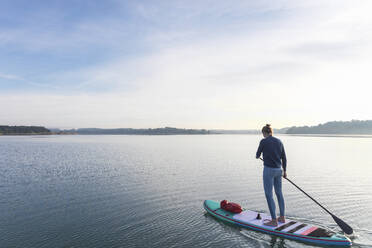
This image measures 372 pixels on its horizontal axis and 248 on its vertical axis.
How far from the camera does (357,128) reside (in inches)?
6506

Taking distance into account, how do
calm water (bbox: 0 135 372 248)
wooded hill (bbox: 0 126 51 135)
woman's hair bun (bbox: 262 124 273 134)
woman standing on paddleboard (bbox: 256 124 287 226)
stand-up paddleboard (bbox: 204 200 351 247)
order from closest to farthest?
stand-up paddleboard (bbox: 204 200 351 247), calm water (bbox: 0 135 372 248), woman standing on paddleboard (bbox: 256 124 287 226), woman's hair bun (bbox: 262 124 273 134), wooded hill (bbox: 0 126 51 135)

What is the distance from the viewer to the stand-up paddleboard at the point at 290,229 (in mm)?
7312

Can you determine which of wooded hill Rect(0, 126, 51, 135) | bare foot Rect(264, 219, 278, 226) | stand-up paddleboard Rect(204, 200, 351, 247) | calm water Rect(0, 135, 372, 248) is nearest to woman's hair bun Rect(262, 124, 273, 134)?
bare foot Rect(264, 219, 278, 226)

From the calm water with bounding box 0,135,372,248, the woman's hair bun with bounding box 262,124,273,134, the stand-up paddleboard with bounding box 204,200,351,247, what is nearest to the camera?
the stand-up paddleboard with bounding box 204,200,351,247

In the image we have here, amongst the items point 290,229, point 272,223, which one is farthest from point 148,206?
point 290,229

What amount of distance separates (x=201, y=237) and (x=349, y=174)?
18.5 m

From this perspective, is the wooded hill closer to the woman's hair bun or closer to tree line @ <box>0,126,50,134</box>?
tree line @ <box>0,126,50,134</box>

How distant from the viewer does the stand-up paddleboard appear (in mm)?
7312

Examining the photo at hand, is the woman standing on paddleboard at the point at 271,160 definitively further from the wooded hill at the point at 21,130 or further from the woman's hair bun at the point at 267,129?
the wooded hill at the point at 21,130

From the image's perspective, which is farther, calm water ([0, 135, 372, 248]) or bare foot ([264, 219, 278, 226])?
bare foot ([264, 219, 278, 226])

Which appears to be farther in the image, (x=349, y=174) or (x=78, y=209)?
(x=349, y=174)

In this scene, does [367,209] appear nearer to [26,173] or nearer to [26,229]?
[26,229]

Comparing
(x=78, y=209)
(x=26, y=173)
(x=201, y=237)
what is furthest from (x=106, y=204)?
(x=26, y=173)

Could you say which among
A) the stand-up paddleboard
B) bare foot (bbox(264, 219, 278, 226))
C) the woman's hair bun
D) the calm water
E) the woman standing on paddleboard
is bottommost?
the calm water
